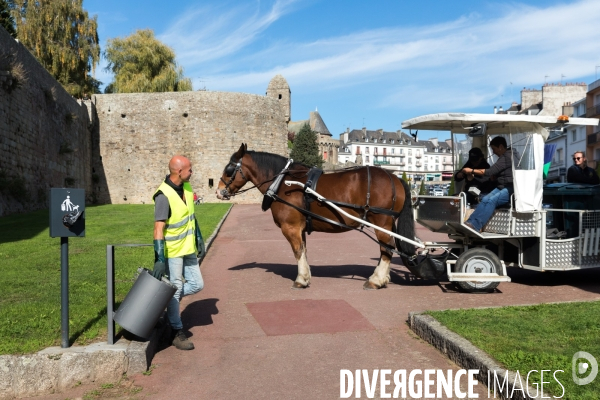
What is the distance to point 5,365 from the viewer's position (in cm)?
430

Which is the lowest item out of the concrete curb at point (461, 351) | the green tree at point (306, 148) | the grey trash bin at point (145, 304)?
the concrete curb at point (461, 351)

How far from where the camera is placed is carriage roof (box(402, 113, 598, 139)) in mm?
7551

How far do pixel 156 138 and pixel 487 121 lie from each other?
36845mm

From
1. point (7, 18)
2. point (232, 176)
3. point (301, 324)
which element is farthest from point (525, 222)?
point (7, 18)

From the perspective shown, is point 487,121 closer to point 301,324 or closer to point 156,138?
point 301,324

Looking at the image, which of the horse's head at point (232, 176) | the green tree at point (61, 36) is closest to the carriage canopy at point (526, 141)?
the horse's head at point (232, 176)

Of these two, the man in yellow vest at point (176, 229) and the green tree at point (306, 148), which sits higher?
the green tree at point (306, 148)

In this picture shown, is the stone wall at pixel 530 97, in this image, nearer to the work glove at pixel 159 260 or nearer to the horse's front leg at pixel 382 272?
the horse's front leg at pixel 382 272

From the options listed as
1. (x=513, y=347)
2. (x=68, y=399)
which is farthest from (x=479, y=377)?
(x=68, y=399)

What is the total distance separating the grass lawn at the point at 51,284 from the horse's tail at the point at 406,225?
3.81 m

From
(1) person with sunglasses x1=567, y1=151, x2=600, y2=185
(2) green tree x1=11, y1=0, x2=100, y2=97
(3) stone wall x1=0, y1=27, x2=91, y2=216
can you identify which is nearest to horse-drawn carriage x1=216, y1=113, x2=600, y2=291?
(1) person with sunglasses x1=567, y1=151, x2=600, y2=185

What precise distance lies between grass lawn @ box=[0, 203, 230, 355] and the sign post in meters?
0.29

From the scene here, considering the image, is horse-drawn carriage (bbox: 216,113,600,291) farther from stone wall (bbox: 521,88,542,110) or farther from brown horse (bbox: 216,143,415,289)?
stone wall (bbox: 521,88,542,110)

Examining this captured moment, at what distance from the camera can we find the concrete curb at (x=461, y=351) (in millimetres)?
3898
